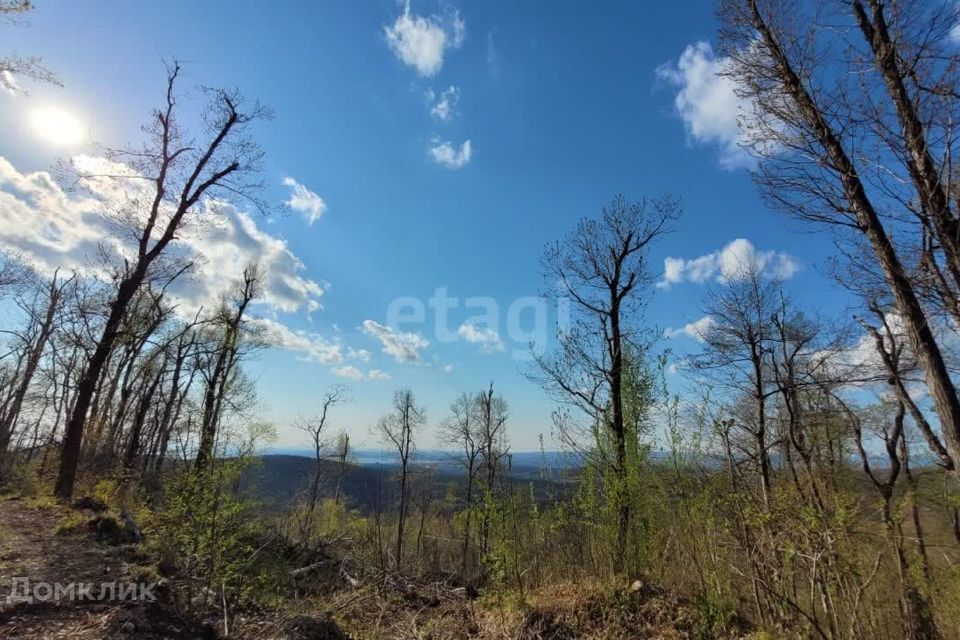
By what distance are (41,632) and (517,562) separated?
510cm

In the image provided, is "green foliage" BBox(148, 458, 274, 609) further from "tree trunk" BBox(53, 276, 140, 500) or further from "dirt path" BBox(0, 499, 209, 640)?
"tree trunk" BBox(53, 276, 140, 500)

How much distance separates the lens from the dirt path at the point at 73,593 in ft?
12.0

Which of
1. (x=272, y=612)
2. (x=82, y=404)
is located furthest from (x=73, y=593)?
(x=82, y=404)

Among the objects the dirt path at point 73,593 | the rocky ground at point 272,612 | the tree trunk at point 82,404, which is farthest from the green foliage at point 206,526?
the tree trunk at point 82,404

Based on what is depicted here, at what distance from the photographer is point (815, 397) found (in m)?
12.8

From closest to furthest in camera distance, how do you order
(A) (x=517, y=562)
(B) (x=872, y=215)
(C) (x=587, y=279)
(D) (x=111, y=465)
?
(B) (x=872, y=215) → (A) (x=517, y=562) → (C) (x=587, y=279) → (D) (x=111, y=465)

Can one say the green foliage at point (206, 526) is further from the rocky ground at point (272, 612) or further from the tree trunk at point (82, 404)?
the tree trunk at point (82, 404)

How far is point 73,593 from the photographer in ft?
14.0

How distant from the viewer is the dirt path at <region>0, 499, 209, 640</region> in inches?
144

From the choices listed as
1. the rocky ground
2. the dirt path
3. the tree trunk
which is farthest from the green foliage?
the tree trunk

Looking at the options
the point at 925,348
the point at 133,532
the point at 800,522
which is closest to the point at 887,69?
the point at 925,348

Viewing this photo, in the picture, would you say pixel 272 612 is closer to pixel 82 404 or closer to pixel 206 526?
pixel 206 526

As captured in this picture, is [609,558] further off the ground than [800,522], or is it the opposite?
[800,522]

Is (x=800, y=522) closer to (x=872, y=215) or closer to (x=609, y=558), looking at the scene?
(x=609, y=558)
